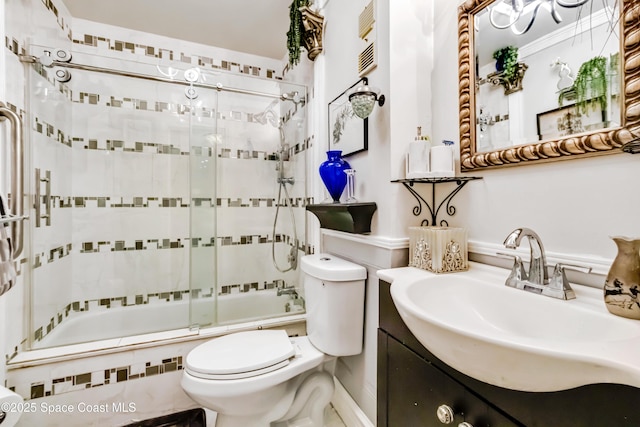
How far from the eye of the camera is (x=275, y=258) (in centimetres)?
232

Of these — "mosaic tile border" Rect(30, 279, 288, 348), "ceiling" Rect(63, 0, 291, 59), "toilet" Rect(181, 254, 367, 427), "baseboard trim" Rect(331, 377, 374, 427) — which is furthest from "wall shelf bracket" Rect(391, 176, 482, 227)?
"ceiling" Rect(63, 0, 291, 59)

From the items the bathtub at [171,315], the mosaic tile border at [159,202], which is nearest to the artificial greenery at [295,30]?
the mosaic tile border at [159,202]

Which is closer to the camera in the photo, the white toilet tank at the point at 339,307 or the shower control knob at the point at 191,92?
the white toilet tank at the point at 339,307

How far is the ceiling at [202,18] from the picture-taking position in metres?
1.88

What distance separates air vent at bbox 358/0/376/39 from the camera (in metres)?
1.23

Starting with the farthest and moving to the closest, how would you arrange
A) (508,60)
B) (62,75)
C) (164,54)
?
(164,54) → (62,75) → (508,60)

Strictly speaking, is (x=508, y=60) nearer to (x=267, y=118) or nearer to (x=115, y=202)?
(x=267, y=118)

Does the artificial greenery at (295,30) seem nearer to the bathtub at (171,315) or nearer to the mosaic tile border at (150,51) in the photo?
the mosaic tile border at (150,51)

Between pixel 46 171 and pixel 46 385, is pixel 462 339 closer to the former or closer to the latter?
pixel 46 385

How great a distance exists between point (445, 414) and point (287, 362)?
70cm

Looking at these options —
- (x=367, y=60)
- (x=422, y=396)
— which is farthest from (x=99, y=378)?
(x=367, y=60)

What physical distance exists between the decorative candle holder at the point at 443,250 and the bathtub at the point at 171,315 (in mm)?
1060

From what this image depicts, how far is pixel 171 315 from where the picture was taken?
2102mm

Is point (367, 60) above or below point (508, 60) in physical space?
above
